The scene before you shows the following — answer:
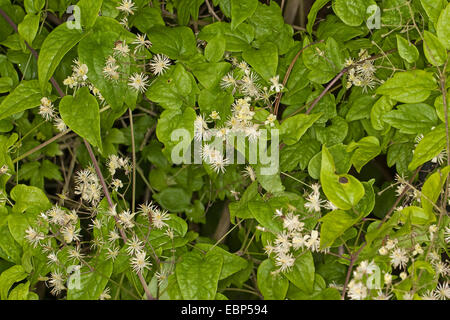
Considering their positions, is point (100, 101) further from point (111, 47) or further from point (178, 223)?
point (178, 223)

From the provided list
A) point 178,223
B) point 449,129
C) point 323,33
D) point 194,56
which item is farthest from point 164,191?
point 449,129

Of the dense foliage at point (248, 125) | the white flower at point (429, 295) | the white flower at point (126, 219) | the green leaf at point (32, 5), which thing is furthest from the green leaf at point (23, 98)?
the white flower at point (429, 295)

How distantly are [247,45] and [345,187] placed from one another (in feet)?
1.02

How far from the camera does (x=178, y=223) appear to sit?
0.91m

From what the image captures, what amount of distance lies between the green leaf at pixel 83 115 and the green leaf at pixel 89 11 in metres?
→ 0.11

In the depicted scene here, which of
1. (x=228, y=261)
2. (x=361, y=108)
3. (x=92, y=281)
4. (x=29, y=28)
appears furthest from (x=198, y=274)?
(x=29, y=28)

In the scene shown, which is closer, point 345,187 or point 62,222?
point 345,187

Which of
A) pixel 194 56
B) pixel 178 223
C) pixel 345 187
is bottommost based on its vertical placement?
pixel 178 223

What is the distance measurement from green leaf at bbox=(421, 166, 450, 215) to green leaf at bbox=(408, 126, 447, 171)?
0.18 ft

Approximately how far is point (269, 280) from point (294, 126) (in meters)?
0.25

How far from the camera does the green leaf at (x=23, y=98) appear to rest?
2.86 feet

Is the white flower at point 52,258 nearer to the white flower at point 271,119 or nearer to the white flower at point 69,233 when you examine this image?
the white flower at point 69,233

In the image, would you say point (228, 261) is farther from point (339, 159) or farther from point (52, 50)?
point (52, 50)

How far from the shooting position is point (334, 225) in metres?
0.75
